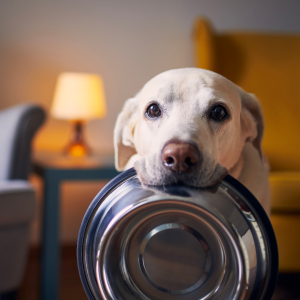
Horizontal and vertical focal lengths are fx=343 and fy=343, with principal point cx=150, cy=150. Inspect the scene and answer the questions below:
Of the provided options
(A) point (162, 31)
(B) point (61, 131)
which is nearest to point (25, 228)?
(B) point (61, 131)

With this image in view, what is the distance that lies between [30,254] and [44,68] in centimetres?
153

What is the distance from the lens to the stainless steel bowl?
0.60m

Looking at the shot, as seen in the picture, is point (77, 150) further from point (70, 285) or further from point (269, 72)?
point (269, 72)

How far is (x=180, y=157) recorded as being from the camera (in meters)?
0.67

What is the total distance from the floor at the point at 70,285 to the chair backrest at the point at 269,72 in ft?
2.32

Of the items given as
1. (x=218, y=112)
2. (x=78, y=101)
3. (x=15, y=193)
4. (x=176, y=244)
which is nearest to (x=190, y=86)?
(x=218, y=112)

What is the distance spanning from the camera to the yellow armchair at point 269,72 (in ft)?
7.54

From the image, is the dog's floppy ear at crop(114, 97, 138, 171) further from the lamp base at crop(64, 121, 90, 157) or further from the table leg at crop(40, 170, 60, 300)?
the lamp base at crop(64, 121, 90, 157)

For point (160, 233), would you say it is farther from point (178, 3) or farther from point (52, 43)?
point (178, 3)

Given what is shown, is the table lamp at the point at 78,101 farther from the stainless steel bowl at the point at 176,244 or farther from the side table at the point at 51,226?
the stainless steel bowl at the point at 176,244

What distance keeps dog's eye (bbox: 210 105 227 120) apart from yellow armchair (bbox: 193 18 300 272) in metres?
1.44

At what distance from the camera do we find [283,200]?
5.23 ft

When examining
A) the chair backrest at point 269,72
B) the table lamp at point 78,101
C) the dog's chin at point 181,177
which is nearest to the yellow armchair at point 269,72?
the chair backrest at point 269,72

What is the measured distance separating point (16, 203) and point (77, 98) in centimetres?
106
